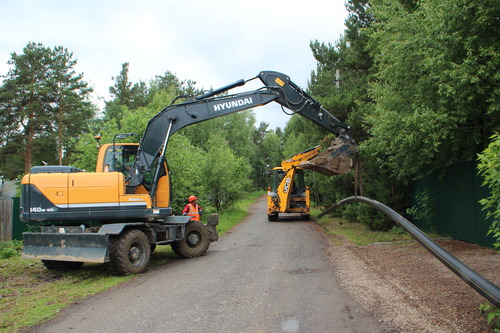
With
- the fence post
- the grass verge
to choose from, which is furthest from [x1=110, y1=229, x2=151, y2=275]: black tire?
the fence post

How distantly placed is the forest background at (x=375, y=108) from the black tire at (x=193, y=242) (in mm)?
5486

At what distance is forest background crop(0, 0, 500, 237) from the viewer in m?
8.69

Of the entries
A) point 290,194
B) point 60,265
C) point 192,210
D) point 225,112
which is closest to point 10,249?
point 60,265

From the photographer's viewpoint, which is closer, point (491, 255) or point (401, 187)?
point (491, 255)

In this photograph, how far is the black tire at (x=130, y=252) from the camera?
868 centimetres

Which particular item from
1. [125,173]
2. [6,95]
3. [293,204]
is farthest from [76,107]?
[125,173]

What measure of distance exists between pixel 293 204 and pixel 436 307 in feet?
54.6

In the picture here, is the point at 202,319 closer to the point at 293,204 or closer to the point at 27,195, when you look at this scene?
the point at 27,195

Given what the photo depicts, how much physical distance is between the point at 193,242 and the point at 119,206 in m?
2.70

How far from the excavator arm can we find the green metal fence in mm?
2853

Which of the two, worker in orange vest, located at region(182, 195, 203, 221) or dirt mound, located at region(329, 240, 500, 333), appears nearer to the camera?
dirt mound, located at region(329, 240, 500, 333)

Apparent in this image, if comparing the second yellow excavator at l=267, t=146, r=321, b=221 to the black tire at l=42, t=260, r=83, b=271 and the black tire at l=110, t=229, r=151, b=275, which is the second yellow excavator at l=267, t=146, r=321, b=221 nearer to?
the black tire at l=110, t=229, r=151, b=275

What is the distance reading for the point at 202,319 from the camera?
216 inches

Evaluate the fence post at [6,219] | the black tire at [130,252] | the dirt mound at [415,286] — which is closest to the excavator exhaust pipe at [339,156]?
the dirt mound at [415,286]
